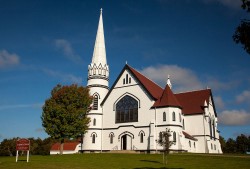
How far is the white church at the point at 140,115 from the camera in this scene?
165 feet

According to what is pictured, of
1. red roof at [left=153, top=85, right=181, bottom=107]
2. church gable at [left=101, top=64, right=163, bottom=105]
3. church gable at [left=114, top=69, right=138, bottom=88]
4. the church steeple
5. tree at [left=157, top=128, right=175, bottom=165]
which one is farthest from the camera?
the church steeple

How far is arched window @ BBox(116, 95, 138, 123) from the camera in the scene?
53553 millimetres

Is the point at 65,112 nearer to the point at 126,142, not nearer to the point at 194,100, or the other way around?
the point at 126,142

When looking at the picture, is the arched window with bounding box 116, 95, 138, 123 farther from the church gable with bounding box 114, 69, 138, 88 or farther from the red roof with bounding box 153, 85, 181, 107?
the red roof with bounding box 153, 85, 181, 107

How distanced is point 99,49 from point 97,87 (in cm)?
867

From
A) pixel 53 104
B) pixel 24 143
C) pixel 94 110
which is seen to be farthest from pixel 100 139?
pixel 24 143

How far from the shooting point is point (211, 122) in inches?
2344

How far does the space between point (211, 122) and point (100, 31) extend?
101 feet

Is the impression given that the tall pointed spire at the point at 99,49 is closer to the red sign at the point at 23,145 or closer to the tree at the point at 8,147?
the red sign at the point at 23,145

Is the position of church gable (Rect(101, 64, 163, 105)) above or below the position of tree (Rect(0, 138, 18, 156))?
above

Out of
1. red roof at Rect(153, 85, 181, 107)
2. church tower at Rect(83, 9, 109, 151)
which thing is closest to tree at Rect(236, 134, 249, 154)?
red roof at Rect(153, 85, 181, 107)

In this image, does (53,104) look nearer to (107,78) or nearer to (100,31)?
(107,78)

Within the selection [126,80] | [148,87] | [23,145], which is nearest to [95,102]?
[126,80]

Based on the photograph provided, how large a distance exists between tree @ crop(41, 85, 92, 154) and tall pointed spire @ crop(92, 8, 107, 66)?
10.8 metres
